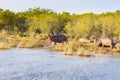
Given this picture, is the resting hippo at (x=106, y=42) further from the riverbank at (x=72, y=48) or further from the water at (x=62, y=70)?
the water at (x=62, y=70)

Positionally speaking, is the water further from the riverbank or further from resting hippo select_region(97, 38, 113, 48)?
resting hippo select_region(97, 38, 113, 48)

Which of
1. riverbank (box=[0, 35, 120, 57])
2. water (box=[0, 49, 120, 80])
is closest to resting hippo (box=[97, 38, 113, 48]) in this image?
riverbank (box=[0, 35, 120, 57])

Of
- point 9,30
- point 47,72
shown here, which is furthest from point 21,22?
point 47,72

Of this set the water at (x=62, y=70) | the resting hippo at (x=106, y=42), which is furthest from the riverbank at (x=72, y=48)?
the water at (x=62, y=70)

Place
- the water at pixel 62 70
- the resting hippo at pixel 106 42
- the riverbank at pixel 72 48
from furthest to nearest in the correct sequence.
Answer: the resting hippo at pixel 106 42 → the riverbank at pixel 72 48 → the water at pixel 62 70

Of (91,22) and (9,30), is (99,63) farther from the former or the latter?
(9,30)

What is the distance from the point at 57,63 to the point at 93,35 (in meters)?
27.2

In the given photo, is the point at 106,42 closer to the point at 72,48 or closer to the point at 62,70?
the point at 72,48

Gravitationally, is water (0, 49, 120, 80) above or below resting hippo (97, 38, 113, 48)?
below

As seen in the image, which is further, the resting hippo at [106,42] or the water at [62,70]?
the resting hippo at [106,42]

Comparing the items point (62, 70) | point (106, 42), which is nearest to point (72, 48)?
point (106, 42)

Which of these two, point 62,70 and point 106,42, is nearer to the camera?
point 62,70

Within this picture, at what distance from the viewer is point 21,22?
212ft

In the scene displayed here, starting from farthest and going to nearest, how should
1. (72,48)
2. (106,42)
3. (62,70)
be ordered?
1. (106,42)
2. (72,48)
3. (62,70)
